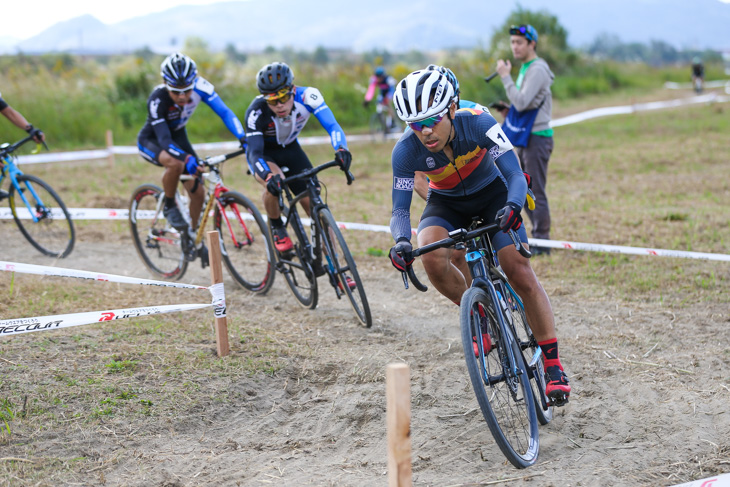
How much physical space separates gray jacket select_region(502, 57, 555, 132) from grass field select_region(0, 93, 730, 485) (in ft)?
5.63

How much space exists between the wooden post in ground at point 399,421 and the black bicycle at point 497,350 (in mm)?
762

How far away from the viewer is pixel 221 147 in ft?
55.6

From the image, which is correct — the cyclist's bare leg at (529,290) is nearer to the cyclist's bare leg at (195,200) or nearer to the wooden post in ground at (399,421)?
the wooden post in ground at (399,421)

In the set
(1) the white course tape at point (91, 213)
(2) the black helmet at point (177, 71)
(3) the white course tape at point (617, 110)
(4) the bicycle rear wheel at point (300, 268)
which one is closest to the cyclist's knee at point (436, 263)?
(4) the bicycle rear wheel at point (300, 268)

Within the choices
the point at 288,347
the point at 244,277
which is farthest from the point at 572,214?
the point at 288,347

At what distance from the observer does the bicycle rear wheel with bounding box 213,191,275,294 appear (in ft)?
22.9

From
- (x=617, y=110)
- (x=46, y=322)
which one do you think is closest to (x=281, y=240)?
(x=46, y=322)

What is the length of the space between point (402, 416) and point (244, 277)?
519 cm

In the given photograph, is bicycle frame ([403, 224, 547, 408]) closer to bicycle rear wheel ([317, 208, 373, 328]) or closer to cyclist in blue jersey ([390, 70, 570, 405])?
cyclist in blue jersey ([390, 70, 570, 405])

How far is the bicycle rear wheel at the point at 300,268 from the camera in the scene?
660 centimetres

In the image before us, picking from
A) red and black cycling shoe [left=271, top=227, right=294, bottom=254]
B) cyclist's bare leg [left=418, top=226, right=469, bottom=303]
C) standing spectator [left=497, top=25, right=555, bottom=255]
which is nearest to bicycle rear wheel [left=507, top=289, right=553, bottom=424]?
cyclist's bare leg [left=418, top=226, right=469, bottom=303]

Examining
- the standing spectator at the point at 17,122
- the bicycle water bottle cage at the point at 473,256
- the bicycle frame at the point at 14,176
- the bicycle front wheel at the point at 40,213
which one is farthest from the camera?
the bicycle front wheel at the point at 40,213

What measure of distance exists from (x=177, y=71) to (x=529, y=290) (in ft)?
15.2

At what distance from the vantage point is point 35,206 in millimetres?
8594
